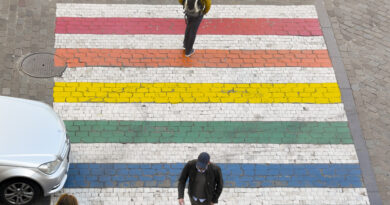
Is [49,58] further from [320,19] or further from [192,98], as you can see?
[320,19]

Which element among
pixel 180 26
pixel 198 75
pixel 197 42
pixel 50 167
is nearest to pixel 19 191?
pixel 50 167

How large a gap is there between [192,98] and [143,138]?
4.48ft

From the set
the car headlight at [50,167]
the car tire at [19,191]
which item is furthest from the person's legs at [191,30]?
the car tire at [19,191]

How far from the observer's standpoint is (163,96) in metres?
10.7

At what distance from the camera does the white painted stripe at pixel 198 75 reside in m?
10.9

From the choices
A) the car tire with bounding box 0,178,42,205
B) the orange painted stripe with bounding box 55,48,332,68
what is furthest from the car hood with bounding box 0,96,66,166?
the orange painted stripe with bounding box 55,48,332,68

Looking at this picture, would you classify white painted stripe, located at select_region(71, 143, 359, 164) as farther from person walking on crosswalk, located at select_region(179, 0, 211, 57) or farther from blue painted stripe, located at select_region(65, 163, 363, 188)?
person walking on crosswalk, located at select_region(179, 0, 211, 57)

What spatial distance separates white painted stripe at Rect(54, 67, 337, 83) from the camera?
35.9ft

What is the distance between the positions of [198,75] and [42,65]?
10.3ft

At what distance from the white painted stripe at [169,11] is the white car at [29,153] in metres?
3.70

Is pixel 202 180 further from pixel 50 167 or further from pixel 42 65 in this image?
pixel 42 65

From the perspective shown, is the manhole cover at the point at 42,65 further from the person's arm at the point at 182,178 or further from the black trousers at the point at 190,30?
the person's arm at the point at 182,178

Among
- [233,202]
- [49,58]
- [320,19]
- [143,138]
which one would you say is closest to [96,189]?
[143,138]

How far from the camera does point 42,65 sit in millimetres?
11031
